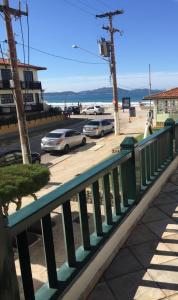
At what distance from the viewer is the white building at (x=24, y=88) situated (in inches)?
1802

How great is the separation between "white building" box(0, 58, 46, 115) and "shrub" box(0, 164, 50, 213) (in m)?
32.8

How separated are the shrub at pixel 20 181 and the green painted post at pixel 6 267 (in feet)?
23.7

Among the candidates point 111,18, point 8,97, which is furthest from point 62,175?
point 8,97

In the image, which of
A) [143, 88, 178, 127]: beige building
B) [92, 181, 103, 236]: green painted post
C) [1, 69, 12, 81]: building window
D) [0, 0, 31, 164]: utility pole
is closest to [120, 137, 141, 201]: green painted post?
[92, 181, 103, 236]: green painted post

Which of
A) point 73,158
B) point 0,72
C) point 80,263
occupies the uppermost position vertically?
point 0,72

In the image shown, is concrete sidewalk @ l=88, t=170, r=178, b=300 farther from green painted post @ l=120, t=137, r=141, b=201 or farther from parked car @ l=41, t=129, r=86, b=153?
parked car @ l=41, t=129, r=86, b=153

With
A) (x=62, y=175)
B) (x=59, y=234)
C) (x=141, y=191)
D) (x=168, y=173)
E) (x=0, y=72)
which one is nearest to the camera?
(x=141, y=191)

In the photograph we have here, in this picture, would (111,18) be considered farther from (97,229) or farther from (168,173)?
(97,229)

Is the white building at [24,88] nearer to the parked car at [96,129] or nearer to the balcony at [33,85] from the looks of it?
the balcony at [33,85]

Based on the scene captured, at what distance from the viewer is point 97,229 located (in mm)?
3773

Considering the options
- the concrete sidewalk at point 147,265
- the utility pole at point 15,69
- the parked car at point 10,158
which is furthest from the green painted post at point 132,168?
the parked car at point 10,158

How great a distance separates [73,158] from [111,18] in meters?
15.9

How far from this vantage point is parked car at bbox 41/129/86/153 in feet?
90.3

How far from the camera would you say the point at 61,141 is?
27781 millimetres
